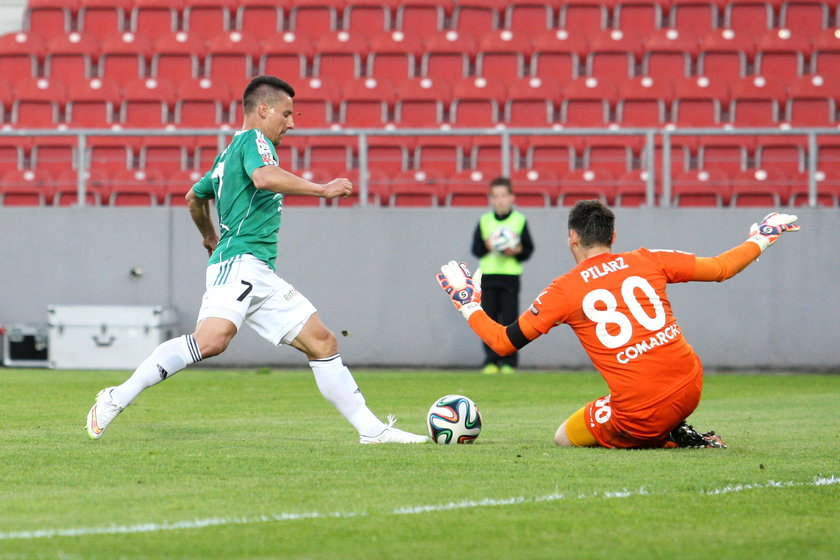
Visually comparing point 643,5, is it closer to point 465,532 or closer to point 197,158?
point 197,158

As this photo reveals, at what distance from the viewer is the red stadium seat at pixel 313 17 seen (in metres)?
18.8

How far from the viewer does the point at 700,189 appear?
1525cm

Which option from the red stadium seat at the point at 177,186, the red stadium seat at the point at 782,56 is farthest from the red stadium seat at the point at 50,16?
the red stadium seat at the point at 782,56

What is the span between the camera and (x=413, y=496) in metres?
5.48

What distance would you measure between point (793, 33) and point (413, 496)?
14.3 metres

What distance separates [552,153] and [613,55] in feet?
9.05

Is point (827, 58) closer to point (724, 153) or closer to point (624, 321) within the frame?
point (724, 153)

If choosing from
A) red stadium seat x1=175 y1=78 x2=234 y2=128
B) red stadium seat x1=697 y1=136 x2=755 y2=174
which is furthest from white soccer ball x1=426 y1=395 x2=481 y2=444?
red stadium seat x1=175 y1=78 x2=234 y2=128

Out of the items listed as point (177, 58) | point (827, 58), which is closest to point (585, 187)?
point (827, 58)

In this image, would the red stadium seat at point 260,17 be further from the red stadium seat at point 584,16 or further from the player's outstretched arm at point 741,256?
the player's outstretched arm at point 741,256

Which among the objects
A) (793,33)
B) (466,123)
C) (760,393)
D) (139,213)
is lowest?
(760,393)

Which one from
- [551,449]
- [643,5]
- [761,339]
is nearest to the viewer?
[551,449]

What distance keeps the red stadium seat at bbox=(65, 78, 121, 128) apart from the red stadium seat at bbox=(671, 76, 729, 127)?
291 inches

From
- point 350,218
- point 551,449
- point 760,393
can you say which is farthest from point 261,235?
point 350,218
